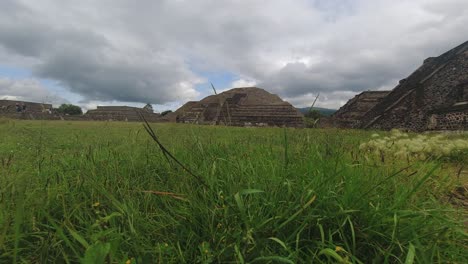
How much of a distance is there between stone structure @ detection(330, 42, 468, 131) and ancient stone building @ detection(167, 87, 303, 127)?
783cm

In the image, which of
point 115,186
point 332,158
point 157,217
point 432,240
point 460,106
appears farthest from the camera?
point 460,106

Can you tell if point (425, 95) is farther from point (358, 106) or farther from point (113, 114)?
point (113, 114)

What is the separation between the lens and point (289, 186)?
1483mm

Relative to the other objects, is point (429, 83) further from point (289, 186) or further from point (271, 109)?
point (289, 186)

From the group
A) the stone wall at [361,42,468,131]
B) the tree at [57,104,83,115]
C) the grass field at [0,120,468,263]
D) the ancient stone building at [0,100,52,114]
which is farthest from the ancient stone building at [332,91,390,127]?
the tree at [57,104,83,115]

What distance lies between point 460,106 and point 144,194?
16.7 metres

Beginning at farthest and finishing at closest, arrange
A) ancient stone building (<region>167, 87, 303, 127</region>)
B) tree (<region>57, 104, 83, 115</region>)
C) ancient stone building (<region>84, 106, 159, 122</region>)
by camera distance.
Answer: tree (<region>57, 104, 83, 115</region>)
ancient stone building (<region>84, 106, 159, 122</region>)
ancient stone building (<region>167, 87, 303, 127</region>)

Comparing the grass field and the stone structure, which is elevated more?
the stone structure

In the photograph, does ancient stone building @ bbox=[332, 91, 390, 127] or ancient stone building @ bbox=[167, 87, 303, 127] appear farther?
ancient stone building @ bbox=[167, 87, 303, 127]

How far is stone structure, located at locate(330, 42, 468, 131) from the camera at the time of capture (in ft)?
46.0

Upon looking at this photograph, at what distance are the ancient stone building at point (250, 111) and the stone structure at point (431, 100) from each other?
783 centimetres

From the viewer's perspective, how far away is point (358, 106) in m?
25.5

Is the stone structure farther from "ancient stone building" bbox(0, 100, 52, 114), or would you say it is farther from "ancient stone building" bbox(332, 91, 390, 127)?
"ancient stone building" bbox(0, 100, 52, 114)

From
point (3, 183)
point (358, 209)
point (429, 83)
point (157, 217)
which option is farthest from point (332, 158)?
point (429, 83)
